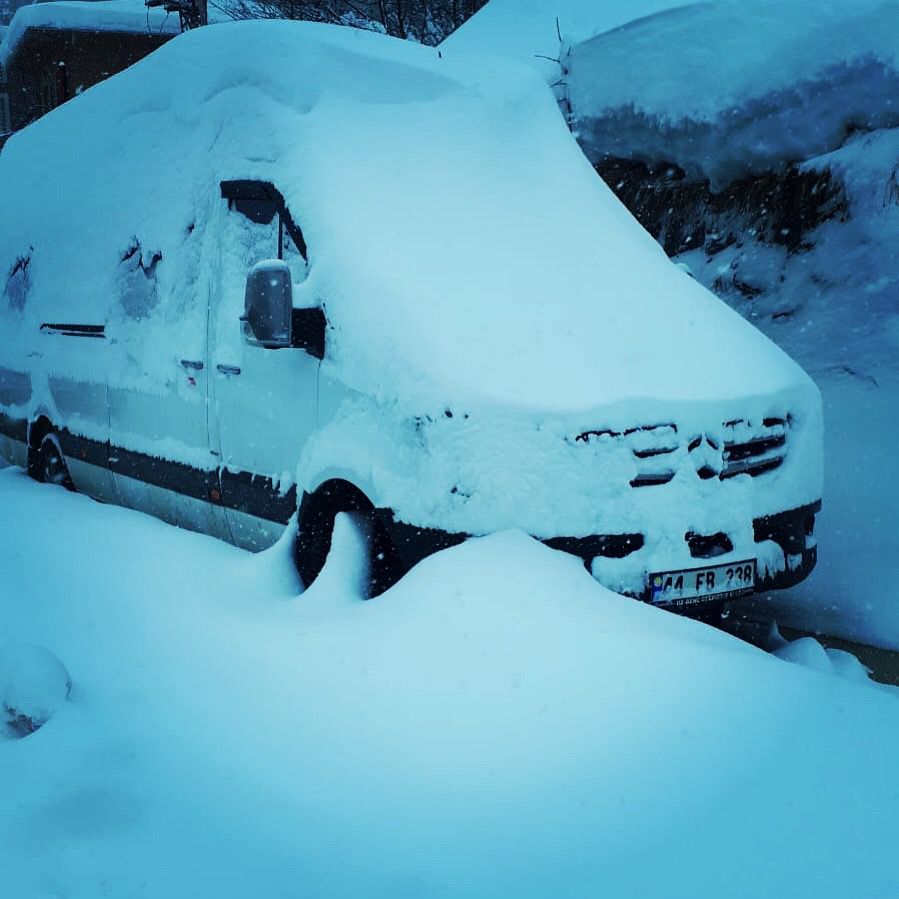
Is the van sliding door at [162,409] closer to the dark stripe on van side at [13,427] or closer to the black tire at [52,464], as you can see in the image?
the black tire at [52,464]

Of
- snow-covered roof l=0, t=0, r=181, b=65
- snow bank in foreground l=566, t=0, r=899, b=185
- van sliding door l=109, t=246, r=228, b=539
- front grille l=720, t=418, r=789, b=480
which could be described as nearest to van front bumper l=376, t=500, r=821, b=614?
front grille l=720, t=418, r=789, b=480

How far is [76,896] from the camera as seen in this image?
2.21 metres

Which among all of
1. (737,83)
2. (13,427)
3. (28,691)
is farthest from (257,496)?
(737,83)

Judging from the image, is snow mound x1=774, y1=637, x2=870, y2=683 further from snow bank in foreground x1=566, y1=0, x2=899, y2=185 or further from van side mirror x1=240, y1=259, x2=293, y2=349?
snow bank in foreground x1=566, y1=0, x2=899, y2=185

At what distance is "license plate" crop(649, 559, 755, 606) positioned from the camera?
12.2 feet

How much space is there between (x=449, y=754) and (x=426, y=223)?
2.29 meters

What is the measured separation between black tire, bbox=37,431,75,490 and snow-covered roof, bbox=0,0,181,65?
75.5ft

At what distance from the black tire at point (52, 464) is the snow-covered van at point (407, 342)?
18.3 inches

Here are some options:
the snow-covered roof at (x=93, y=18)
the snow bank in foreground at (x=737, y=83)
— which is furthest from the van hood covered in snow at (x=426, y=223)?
the snow-covered roof at (x=93, y=18)

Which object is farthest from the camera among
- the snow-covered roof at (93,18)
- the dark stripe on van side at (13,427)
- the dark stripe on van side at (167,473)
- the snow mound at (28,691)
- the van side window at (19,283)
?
the snow-covered roof at (93,18)

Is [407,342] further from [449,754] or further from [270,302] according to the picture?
[449,754]

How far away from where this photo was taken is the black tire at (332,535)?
12.8 ft

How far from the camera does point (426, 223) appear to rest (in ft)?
14.0

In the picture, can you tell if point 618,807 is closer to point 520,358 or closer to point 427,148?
point 520,358
